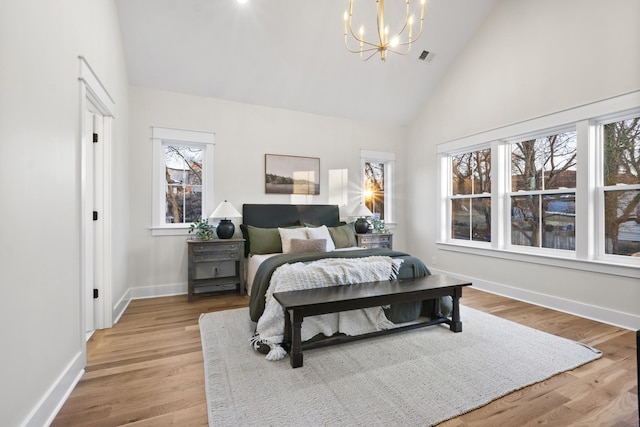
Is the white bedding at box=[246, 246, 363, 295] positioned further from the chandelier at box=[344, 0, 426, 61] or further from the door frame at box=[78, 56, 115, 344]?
the chandelier at box=[344, 0, 426, 61]

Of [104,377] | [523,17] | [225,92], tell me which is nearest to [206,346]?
[104,377]

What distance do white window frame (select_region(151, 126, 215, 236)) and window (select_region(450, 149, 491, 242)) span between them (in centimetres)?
386

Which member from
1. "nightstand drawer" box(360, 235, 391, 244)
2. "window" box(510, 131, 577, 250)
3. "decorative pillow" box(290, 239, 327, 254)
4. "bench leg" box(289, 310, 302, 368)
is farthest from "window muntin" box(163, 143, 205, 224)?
"window" box(510, 131, 577, 250)

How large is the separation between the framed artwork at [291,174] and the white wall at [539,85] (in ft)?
6.70

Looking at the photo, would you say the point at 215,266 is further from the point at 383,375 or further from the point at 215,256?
the point at 383,375

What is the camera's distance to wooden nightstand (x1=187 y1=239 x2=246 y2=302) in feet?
12.5

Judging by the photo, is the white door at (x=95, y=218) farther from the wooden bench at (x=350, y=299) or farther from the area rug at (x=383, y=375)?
the wooden bench at (x=350, y=299)

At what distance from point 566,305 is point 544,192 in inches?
52.8

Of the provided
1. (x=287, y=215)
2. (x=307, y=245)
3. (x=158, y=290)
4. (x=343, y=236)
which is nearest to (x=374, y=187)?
(x=343, y=236)

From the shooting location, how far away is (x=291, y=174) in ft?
15.9

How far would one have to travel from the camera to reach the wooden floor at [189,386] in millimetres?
1681

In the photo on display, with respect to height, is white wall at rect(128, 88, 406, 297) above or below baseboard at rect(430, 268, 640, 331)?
above

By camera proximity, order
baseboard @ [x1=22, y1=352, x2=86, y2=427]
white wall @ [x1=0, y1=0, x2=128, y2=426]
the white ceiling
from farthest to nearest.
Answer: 1. the white ceiling
2. baseboard @ [x1=22, y1=352, x2=86, y2=427]
3. white wall @ [x1=0, y1=0, x2=128, y2=426]

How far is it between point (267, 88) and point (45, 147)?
3192 mm
